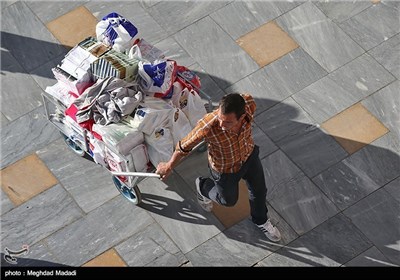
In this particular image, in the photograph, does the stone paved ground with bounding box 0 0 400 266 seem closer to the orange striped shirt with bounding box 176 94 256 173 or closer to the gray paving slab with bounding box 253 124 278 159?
the gray paving slab with bounding box 253 124 278 159

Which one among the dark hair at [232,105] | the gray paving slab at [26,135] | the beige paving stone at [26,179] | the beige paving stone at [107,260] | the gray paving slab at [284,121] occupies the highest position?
the dark hair at [232,105]

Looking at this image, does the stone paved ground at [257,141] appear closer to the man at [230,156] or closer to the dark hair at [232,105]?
the man at [230,156]

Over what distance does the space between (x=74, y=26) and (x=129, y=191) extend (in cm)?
261

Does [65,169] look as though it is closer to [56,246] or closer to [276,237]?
[56,246]

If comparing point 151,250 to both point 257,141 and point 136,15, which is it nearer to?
point 257,141

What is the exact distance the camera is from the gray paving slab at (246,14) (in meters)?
10.3

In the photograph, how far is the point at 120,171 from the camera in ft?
27.5

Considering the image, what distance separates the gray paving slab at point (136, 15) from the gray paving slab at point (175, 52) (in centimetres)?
10

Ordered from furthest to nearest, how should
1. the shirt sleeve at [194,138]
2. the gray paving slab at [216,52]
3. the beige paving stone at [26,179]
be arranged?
1. the gray paving slab at [216,52]
2. the beige paving stone at [26,179]
3. the shirt sleeve at [194,138]

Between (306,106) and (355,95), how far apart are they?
0.56 meters

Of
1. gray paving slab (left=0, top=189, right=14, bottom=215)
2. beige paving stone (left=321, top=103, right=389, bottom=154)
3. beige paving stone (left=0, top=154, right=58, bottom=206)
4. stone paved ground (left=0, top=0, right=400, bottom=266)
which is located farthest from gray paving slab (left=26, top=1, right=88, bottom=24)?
beige paving stone (left=321, top=103, right=389, bottom=154)

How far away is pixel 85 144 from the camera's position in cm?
866

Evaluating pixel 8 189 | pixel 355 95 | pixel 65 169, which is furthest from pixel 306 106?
pixel 8 189

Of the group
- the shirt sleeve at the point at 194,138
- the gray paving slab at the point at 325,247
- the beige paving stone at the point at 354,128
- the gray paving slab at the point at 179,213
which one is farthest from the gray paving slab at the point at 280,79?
the shirt sleeve at the point at 194,138
